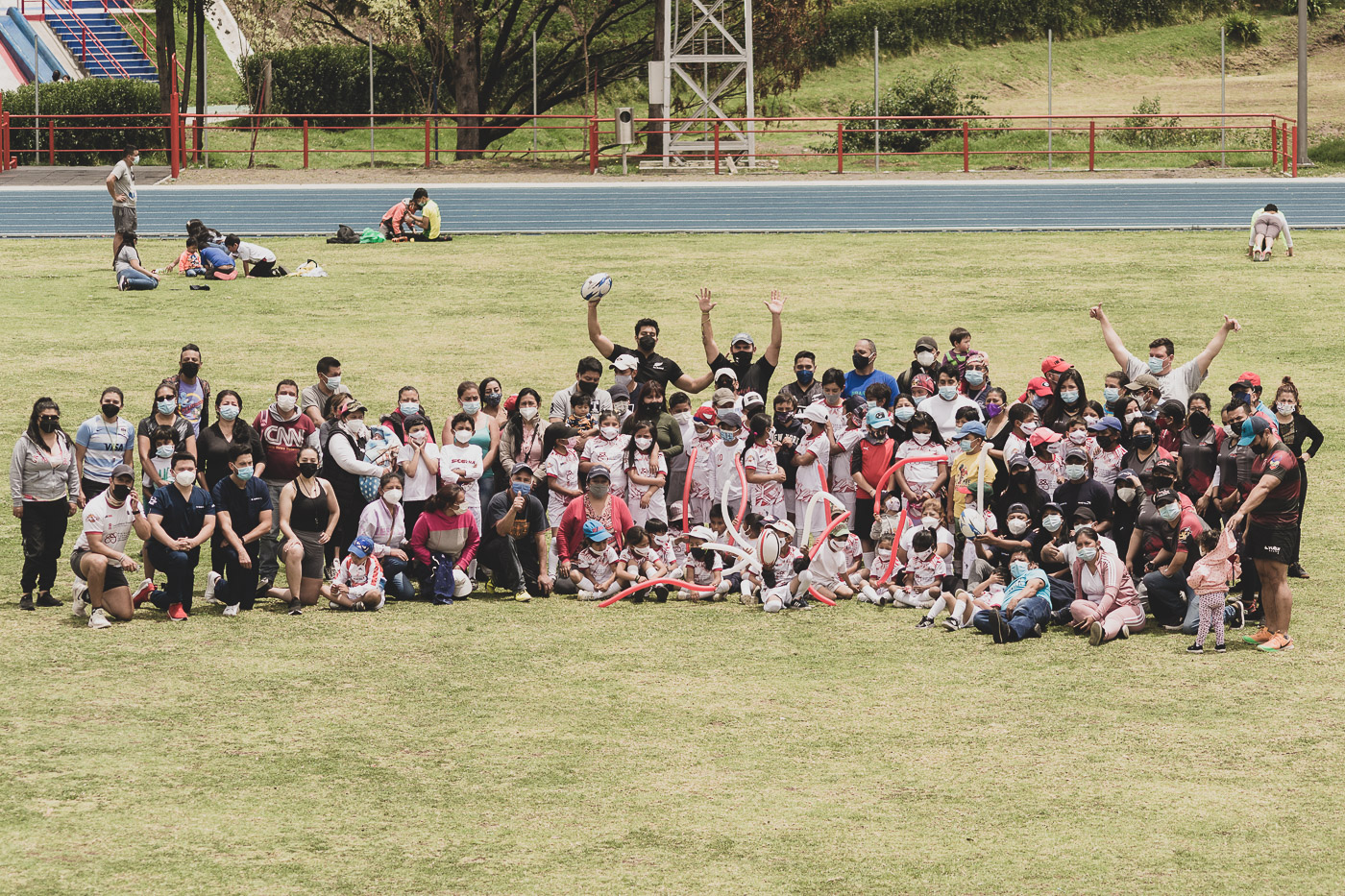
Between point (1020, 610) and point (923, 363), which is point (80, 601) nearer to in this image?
point (1020, 610)

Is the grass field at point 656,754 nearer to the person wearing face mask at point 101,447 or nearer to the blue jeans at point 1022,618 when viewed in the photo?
the blue jeans at point 1022,618

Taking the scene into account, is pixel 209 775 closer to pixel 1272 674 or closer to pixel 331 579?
pixel 331 579

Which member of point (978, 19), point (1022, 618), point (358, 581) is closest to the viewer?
point (1022, 618)

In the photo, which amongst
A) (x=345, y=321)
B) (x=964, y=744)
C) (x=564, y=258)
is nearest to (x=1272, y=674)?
(x=964, y=744)

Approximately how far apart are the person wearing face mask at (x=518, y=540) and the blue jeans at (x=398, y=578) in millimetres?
672

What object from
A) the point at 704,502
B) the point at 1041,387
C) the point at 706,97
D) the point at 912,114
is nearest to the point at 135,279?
the point at 704,502

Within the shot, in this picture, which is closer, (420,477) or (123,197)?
(420,477)

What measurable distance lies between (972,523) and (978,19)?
170 feet

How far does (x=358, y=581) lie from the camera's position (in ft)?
41.3

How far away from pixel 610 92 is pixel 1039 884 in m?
46.3

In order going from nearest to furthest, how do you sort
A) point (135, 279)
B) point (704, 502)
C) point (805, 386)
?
point (704, 502), point (805, 386), point (135, 279)

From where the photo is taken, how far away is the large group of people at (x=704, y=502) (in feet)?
38.9

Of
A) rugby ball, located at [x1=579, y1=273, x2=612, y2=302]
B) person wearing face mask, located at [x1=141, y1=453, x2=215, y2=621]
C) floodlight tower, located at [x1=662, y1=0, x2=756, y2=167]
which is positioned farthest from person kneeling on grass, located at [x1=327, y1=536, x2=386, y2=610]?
floodlight tower, located at [x1=662, y1=0, x2=756, y2=167]

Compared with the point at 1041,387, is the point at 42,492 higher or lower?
lower
